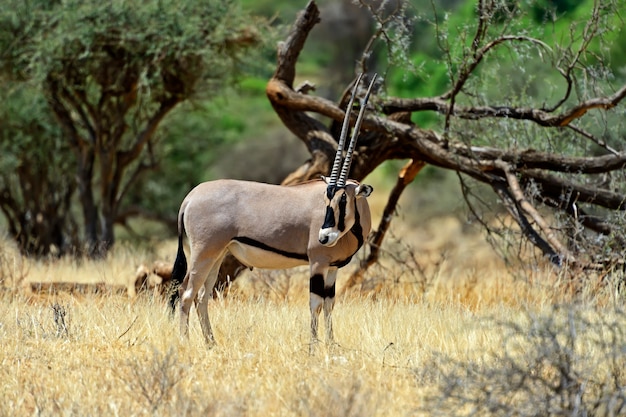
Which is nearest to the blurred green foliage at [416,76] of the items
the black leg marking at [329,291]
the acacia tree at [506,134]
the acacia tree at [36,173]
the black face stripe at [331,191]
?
the acacia tree at [506,134]

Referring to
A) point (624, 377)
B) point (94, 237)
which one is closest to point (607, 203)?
point (624, 377)

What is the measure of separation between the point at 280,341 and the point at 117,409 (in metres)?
1.90

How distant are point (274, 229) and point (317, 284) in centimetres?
55

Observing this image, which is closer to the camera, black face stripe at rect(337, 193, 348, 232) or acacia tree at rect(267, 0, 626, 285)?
black face stripe at rect(337, 193, 348, 232)

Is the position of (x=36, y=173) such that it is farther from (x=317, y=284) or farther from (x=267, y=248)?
Result: (x=317, y=284)

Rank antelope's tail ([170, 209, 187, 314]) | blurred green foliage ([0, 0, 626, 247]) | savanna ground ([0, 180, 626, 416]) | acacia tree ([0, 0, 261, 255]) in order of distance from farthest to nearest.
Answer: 1. acacia tree ([0, 0, 261, 255])
2. blurred green foliage ([0, 0, 626, 247])
3. antelope's tail ([170, 209, 187, 314])
4. savanna ground ([0, 180, 626, 416])

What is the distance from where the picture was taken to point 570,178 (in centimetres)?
1088

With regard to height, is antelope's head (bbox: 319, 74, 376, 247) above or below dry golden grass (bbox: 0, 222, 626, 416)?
above

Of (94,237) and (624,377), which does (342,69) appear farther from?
(624,377)

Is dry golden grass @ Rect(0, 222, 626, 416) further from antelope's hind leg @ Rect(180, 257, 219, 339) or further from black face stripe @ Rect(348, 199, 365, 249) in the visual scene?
black face stripe @ Rect(348, 199, 365, 249)

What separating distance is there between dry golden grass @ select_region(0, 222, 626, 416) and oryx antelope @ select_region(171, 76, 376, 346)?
1.45 feet

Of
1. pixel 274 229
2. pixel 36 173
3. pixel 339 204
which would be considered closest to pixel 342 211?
pixel 339 204

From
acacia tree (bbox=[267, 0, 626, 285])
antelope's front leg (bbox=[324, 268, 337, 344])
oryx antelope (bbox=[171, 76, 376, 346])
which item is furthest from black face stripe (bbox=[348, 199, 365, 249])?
acacia tree (bbox=[267, 0, 626, 285])

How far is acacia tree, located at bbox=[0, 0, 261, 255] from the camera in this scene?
48.2 feet
